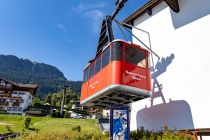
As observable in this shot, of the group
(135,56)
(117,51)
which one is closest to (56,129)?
(135,56)

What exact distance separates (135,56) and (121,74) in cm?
140

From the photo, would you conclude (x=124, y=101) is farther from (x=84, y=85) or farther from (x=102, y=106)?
(x=84, y=85)

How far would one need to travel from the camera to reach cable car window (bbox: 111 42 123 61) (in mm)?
9992

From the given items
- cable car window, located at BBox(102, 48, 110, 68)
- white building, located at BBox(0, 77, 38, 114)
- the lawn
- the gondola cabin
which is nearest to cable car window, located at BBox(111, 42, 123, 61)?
the gondola cabin

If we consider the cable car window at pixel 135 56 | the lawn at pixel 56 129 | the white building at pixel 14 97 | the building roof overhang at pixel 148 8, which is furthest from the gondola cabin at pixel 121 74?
the white building at pixel 14 97

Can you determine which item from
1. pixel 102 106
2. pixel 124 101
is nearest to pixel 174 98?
pixel 124 101

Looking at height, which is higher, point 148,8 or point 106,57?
point 148,8

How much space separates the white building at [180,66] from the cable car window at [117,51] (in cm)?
291

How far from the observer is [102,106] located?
13.2m

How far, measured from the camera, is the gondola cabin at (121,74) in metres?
9.79

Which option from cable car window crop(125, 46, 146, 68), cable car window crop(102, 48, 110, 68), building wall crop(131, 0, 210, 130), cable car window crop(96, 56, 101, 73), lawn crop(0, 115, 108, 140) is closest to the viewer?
building wall crop(131, 0, 210, 130)

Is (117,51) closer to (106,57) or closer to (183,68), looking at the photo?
(106,57)

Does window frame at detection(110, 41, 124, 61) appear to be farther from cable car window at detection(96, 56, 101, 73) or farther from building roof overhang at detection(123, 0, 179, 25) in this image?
building roof overhang at detection(123, 0, 179, 25)

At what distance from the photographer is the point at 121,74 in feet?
32.0
